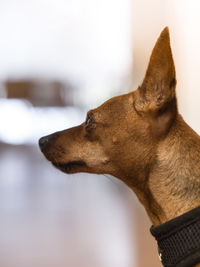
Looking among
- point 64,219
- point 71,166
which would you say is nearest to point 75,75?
point 64,219

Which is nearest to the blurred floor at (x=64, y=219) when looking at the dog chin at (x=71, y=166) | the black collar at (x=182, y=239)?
the dog chin at (x=71, y=166)

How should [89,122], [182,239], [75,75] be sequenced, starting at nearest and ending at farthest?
[182,239] → [89,122] → [75,75]

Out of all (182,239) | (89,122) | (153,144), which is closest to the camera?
(182,239)

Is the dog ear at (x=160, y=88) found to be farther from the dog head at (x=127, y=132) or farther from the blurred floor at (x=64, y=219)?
the blurred floor at (x=64, y=219)

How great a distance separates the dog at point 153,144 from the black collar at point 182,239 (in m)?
0.06

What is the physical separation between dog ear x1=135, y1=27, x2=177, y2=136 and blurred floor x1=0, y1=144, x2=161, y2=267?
1611mm

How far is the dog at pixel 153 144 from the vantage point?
1264 mm

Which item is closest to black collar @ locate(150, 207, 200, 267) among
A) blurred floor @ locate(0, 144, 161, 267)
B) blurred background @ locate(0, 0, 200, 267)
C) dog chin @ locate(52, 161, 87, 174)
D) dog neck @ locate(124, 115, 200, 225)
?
dog neck @ locate(124, 115, 200, 225)

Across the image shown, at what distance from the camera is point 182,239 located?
1.19 meters

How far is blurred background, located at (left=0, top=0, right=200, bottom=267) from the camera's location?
2947 millimetres

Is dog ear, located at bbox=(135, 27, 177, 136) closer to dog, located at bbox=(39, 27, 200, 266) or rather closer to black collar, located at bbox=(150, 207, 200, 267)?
dog, located at bbox=(39, 27, 200, 266)

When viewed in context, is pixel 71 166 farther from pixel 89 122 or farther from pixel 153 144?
pixel 153 144

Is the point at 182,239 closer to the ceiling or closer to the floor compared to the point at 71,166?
closer to the floor

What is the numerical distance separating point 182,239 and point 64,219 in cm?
222
